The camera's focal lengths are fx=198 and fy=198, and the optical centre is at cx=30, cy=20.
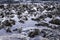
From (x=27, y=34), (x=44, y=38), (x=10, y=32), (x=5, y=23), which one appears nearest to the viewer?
(x=44, y=38)

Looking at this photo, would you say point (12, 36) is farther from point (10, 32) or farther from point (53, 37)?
point (53, 37)

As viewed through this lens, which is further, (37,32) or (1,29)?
(1,29)

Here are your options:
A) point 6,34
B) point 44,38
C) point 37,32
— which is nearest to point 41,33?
point 37,32

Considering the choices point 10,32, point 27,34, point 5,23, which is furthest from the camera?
point 5,23

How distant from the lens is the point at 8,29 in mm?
1480

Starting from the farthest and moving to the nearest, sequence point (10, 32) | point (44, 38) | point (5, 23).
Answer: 1. point (5, 23)
2. point (10, 32)
3. point (44, 38)

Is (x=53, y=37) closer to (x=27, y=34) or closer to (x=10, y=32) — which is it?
(x=27, y=34)

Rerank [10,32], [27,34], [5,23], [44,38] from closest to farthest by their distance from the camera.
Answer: [44,38], [27,34], [10,32], [5,23]

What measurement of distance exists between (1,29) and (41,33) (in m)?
0.33

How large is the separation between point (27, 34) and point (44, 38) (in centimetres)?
15

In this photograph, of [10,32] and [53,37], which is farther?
[10,32]

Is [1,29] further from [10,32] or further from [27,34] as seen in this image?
[27,34]

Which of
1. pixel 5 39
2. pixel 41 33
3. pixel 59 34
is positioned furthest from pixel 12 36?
pixel 59 34

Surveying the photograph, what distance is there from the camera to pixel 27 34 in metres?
1.34
